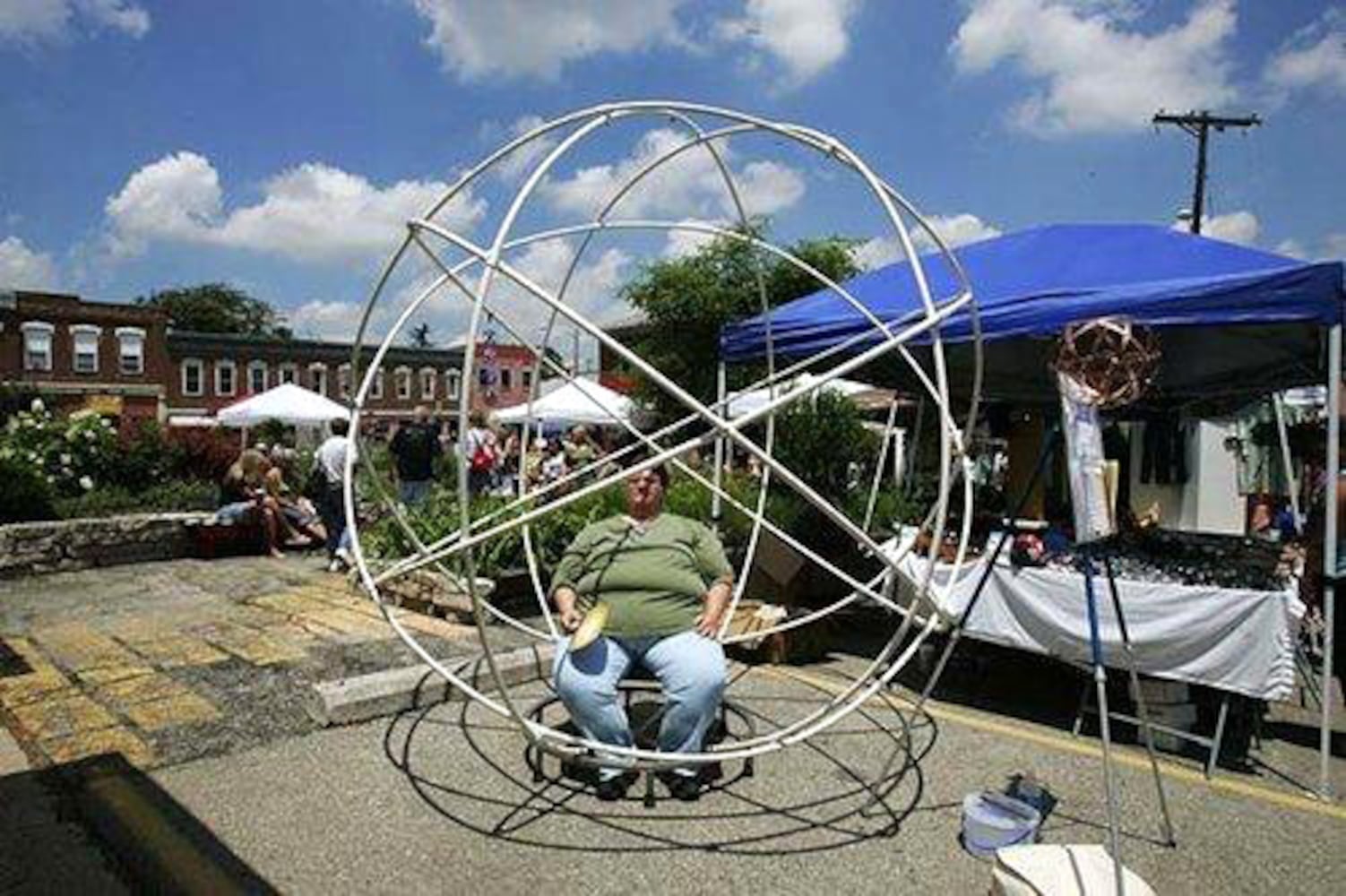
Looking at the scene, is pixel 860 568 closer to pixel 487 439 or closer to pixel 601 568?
pixel 601 568

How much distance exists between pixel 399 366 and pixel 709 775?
55498mm

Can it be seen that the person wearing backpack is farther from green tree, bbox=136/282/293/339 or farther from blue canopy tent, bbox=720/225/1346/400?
green tree, bbox=136/282/293/339

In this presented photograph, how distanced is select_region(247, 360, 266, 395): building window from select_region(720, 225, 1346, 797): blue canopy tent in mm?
49701

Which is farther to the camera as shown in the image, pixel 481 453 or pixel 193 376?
pixel 193 376

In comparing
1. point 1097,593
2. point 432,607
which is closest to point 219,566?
point 432,607

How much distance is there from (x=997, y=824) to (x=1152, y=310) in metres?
2.97

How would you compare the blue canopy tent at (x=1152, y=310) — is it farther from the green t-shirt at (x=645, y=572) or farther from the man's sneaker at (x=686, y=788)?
the man's sneaker at (x=686, y=788)

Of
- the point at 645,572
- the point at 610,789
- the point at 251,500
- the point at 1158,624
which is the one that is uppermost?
the point at 645,572

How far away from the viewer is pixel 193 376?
49.2m

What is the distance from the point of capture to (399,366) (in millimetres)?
56875

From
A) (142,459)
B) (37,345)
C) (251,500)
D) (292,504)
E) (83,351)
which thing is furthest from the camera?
(83,351)

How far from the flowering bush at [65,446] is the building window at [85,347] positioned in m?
37.6

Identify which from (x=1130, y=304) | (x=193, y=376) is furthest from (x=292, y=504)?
(x=193, y=376)

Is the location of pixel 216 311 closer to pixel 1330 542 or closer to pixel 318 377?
pixel 318 377
